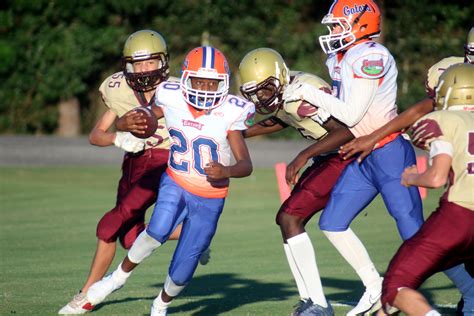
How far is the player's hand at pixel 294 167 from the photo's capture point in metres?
6.46

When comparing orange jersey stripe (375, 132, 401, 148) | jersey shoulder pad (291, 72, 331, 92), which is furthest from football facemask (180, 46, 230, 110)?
orange jersey stripe (375, 132, 401, 148)

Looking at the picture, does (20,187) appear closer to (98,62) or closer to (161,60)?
(98,62)

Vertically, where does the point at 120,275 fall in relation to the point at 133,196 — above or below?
below

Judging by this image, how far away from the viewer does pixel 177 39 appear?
2233 cm

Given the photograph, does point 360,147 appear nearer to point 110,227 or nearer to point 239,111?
point 239,111

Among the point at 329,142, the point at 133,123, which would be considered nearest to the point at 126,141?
the point at 133,123

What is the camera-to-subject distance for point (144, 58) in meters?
7.19

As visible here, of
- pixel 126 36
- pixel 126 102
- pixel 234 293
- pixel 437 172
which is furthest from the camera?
pixel 126 36

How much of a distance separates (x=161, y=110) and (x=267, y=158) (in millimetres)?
13165

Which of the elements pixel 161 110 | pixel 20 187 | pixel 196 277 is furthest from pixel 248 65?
pixel 20 187

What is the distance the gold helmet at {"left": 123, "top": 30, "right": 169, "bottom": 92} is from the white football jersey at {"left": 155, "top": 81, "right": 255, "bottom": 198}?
28.6 inches

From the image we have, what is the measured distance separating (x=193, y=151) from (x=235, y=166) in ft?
1.20

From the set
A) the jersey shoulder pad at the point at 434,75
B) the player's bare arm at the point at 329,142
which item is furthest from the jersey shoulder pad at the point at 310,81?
the jersey shoulder pad at the point at 434,75

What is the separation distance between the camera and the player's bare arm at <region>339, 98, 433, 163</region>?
20.2 feet
